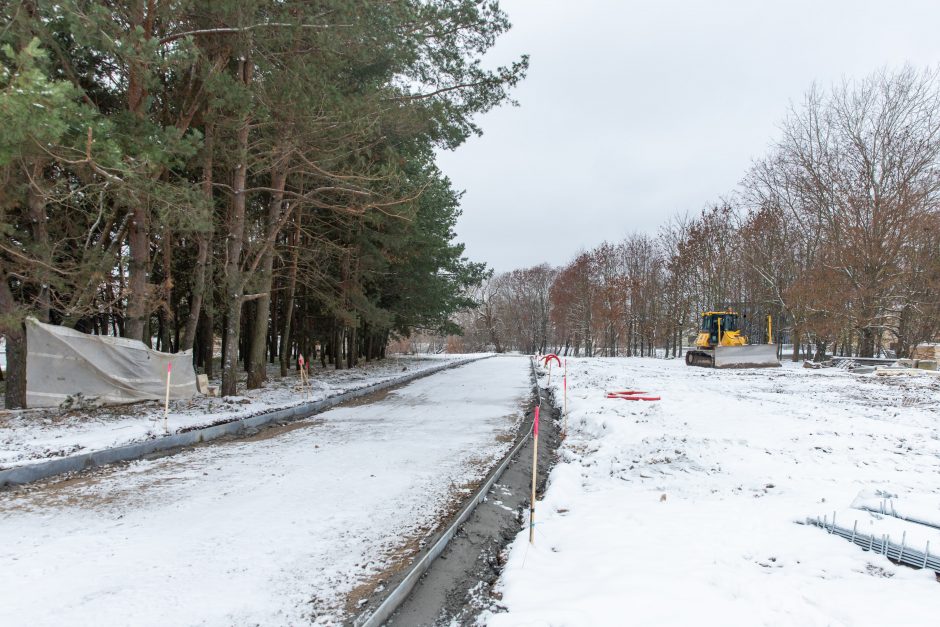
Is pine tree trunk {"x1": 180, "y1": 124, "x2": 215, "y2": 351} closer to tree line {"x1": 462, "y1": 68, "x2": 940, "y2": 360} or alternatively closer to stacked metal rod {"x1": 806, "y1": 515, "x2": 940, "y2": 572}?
stacked metal rod {"x1": 806, "y1": 515, "x2": 940, "y2": 572}

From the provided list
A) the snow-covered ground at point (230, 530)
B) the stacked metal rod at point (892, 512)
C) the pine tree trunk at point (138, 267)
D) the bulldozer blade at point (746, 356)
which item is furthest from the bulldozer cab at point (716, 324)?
the pine tree trunk at point (138, 267)

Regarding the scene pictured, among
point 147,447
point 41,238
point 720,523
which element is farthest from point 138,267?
point 720,523

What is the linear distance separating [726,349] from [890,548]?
24.7 meters

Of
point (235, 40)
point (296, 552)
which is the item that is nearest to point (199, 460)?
point (296, 552)

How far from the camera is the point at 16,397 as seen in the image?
33.7ft

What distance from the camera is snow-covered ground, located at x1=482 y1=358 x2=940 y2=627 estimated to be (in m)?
3.28

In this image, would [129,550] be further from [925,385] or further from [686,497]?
[925,385]

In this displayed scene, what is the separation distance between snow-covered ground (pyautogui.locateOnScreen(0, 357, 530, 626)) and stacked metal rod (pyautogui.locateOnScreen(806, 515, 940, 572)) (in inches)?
145

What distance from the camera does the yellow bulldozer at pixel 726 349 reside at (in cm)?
2666

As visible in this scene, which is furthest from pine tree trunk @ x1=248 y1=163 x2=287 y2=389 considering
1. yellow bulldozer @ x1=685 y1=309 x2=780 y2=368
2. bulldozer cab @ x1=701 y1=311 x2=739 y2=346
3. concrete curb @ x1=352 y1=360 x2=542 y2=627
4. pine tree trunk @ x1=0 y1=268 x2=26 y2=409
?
bulldozer cab @ x1=701 y1=311 x2=739 y2=346

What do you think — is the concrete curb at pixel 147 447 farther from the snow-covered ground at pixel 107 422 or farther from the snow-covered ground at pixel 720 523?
the snow-covered ground at pixel 720 523

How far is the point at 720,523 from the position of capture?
4.79 meters

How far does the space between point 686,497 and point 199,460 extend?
6799 mm

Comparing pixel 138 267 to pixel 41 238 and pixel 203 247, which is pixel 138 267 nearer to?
pixel 41 238
